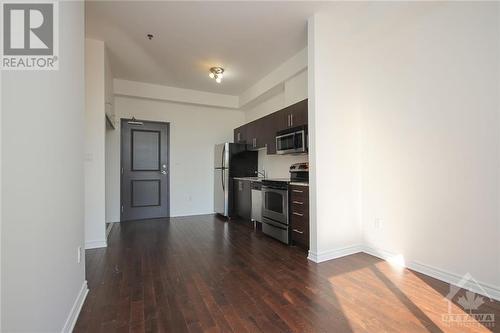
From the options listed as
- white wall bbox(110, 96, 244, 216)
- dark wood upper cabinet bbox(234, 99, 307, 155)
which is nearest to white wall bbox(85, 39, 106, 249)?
white wall bbox(110, 96, 244, 216)

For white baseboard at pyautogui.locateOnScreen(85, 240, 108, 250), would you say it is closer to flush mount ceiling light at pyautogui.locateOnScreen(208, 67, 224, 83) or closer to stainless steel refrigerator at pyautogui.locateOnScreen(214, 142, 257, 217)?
stainless steel refrigerator at pyautogui.locateOnScreen(214, 142, 257, 217)

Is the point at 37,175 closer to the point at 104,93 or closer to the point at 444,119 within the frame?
the point at 104,93

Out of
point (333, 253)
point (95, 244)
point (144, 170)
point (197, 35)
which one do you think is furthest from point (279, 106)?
point (95, 244)

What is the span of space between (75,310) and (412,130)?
11.3 ft

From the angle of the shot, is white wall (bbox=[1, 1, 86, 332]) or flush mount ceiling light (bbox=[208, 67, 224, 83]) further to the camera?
flush mount ceiling light (bbox=[208, 67, 224, 83])

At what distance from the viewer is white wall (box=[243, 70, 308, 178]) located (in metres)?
3.97

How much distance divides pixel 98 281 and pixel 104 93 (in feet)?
8.10

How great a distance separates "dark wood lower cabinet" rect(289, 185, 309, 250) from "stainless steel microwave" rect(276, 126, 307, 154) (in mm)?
589

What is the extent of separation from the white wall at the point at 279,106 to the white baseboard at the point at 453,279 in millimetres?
1986

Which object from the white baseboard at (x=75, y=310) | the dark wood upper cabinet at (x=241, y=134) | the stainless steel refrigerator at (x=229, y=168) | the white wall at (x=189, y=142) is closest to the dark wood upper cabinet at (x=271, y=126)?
the dark wood upper cabinet at (x=241, y=134)

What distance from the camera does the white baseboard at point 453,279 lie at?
6.62 feet

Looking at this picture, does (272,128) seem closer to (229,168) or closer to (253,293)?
(229,168)

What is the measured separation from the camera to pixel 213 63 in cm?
406

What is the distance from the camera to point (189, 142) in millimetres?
5629
